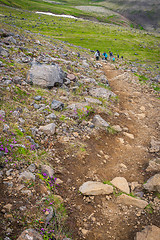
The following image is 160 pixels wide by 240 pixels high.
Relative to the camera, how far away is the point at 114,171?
28.8 ft

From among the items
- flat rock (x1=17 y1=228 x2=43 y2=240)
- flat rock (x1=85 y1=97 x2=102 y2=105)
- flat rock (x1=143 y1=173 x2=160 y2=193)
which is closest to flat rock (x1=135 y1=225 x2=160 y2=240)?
flat rock (x1=143 y1=173 x2=160 y2=193)

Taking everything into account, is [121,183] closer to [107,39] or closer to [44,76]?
[44,76]

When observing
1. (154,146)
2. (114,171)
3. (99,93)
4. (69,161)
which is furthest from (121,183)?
(99,93)

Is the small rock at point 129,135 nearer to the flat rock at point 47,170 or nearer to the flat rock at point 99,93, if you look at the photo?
the flat rock at point 99,93

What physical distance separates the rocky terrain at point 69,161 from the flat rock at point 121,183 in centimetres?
5

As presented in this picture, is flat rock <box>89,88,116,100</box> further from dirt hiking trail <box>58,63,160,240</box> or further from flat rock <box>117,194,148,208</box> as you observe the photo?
flat rock <box>117,194,148,208</box>

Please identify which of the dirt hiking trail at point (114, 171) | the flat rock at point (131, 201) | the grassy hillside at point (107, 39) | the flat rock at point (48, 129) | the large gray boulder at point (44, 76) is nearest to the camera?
the dirt hiking trail at point (114, 171)

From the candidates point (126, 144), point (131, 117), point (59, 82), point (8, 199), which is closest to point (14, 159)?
point (8, 199)

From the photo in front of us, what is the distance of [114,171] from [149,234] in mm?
3377

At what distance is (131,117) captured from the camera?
14938 mm

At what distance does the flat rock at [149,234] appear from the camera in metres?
5.61

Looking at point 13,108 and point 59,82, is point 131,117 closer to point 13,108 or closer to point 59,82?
point 59,82

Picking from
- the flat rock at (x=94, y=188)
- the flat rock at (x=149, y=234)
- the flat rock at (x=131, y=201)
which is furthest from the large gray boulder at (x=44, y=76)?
the flat rock at (x=149, y=234)

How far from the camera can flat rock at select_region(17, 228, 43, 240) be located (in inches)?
172
